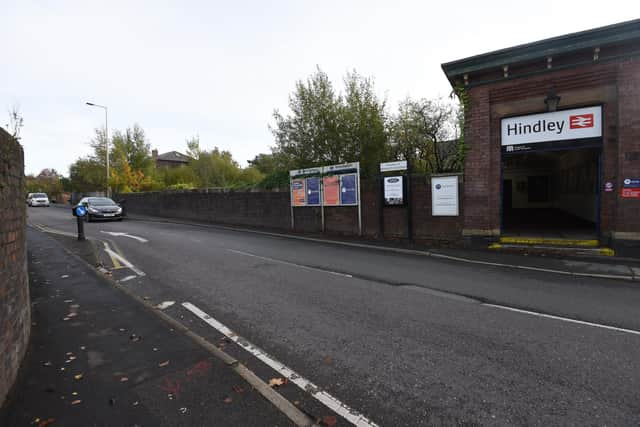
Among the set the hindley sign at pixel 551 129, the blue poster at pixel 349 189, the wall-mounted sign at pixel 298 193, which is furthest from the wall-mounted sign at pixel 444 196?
the wall-mounted sign at pixel 298 193

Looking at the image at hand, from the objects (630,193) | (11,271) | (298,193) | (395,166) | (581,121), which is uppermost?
(581,121)

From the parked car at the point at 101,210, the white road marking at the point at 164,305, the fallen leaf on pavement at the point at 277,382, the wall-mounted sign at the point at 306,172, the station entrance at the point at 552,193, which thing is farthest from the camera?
the parked car at the point at 101,210

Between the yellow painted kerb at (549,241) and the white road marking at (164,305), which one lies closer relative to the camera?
the white road marking at (164,305)

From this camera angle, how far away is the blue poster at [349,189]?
555 inches

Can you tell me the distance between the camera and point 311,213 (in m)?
16.0

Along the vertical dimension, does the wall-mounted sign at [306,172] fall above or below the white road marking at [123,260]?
above

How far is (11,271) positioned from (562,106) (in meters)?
12.8

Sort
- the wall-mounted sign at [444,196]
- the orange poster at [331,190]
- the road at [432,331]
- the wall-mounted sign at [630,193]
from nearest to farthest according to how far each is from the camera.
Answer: the road at [432,331]
the wall-mounted sign at [630,193]
the wall-mounted sign at [444,196]
the orange poster at [331,190]

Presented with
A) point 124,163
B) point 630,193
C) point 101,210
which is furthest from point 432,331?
point 124,163

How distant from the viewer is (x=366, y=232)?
46.1ft

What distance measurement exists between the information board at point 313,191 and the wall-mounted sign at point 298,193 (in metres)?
0.28

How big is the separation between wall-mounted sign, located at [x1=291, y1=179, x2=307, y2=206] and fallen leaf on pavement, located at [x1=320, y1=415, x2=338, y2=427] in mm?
13501

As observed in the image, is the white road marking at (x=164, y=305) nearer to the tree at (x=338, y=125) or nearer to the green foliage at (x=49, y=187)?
the tree at (x=338, y=125)

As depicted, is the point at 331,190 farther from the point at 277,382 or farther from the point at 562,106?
the point at 277,382
